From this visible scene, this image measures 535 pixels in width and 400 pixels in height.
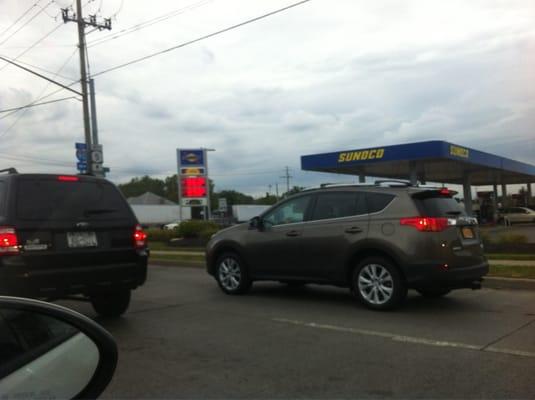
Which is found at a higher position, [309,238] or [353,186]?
[353,186]

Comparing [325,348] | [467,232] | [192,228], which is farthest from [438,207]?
[192,228]

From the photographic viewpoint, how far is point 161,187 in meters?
142

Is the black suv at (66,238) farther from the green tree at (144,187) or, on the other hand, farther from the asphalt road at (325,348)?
the green tree at (144,187)

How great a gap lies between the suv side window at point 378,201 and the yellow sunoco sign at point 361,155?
21.2m

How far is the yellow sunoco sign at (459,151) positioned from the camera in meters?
28.0

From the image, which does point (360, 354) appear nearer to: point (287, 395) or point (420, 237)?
point (287, 395)

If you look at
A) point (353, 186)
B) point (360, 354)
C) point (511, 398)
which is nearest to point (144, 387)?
point (360, 354)

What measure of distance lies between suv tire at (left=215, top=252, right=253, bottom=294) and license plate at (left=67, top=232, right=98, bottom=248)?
315 centimetres

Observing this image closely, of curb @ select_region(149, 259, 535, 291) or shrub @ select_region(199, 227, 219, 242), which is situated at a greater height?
shrub @ select_region(199, 227, 219, 242)

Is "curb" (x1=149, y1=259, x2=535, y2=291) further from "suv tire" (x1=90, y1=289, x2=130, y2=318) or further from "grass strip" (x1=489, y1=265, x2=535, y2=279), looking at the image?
"suv tire" (x1=90, y1=289, x2=130, y2=318)

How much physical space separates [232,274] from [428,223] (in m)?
3.64

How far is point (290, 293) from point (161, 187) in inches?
5348

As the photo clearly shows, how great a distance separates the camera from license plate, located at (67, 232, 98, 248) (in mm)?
6520

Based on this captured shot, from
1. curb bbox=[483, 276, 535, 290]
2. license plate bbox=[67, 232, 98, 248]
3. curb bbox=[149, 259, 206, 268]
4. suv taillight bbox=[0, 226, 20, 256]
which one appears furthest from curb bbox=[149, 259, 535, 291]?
curb bbox=[149, 259, 206, 268]
